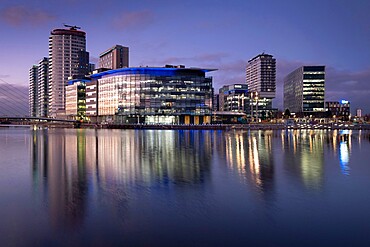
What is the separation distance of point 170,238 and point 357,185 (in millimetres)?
14388

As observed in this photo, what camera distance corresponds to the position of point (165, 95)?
6024 inches

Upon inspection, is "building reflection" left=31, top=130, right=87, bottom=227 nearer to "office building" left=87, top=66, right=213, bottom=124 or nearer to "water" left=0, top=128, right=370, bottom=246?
"water" left=0, top=128, right=370, bottom=246

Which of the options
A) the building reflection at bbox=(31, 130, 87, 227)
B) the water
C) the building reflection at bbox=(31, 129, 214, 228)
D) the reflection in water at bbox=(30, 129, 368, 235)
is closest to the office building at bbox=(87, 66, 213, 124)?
the reflection in water at bbox=(30, 129, 368, 235)

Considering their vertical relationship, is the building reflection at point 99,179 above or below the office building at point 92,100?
below

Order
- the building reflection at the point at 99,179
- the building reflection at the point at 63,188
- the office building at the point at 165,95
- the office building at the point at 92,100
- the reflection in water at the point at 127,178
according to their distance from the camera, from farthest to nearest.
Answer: the office building at the point at 92,100, the office building at the point at 165,95, the reflection in water at the point at 127,178, the building reflection at the point at 99,179, the building reflection at the point at 63,188

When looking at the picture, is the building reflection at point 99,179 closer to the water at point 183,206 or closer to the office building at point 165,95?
the water at point 183,206

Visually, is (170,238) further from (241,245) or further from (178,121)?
(178,121)

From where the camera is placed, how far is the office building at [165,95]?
502ft

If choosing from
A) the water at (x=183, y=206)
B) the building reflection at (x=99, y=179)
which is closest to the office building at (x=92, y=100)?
the building reflection at (x=99, y=179)

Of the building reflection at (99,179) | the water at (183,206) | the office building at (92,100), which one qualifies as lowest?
the water at (183,206)

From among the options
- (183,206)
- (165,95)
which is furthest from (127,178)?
(165,95)

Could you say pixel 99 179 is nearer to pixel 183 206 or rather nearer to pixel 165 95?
pixel 183 206

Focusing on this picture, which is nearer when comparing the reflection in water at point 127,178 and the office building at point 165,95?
the reflection in water at point 127,178

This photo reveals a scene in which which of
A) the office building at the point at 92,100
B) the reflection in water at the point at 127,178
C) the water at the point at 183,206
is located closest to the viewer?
the water at the point at 183,206
